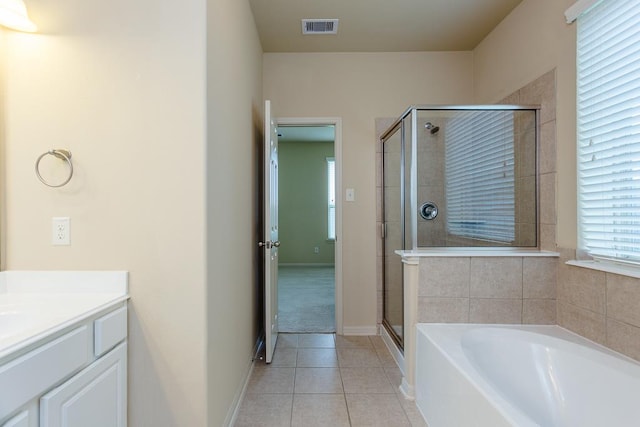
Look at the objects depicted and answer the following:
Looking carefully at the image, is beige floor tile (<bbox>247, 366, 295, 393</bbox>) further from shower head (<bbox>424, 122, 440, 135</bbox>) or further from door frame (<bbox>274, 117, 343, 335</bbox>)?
shower head (<bbox>424, 122, 440, 135</bbox>)

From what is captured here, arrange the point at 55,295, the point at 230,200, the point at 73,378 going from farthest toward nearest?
the point at 230,200 → the point at 55,295 → the point at 73,378

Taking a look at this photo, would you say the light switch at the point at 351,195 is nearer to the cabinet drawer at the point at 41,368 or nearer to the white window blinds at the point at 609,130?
the white window blinds at the point at 609,130

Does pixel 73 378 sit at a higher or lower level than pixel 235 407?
higher

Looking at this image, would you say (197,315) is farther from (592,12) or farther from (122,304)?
(592,12)

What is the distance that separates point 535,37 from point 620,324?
1804 millimetres

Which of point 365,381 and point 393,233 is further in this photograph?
point 393,233

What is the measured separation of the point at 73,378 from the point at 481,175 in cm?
245

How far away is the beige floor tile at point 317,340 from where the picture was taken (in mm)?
2807

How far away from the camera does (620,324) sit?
5.01ft

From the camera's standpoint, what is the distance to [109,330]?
1228 mm

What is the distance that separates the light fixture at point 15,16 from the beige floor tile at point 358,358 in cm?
261

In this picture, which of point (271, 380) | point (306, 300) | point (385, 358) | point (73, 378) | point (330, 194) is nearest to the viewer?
point (73, 378)

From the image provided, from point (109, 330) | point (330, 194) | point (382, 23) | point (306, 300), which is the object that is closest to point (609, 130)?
point (382, 23)

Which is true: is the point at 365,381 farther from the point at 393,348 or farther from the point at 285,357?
the point at 285,357
